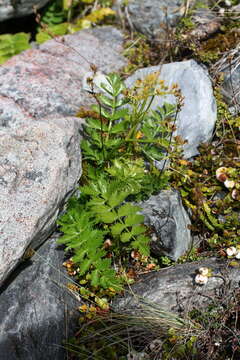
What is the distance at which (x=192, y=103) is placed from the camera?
4.34 m

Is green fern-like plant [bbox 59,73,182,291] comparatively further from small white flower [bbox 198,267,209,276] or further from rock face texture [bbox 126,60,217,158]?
small white flower [bbox 198,267,209,276]

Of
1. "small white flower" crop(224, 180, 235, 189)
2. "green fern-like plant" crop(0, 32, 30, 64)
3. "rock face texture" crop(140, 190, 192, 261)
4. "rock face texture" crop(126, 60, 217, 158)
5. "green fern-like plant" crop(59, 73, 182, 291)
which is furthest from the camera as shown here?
"green fern-like plant" crop(0, 32, 30, 64)

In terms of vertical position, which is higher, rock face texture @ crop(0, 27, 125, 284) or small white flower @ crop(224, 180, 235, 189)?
rock face texture @ crop(0, 27, 125, 284)

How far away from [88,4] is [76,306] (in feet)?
14.4

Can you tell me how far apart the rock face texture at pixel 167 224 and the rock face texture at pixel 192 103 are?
2.37ft

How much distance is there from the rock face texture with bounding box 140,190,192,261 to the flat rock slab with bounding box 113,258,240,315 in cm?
22

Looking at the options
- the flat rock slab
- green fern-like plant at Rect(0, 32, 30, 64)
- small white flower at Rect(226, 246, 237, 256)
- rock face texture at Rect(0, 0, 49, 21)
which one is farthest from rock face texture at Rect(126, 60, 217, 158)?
rock face texture at Rect(0, 0, 49, 21)

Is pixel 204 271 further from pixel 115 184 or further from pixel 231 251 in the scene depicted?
pixel 115 184

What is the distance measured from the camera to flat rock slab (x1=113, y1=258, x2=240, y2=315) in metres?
3.33

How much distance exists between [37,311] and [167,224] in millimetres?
1260

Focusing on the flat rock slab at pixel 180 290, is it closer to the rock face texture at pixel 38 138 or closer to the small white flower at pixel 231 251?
the small white flower at pixel 231 251

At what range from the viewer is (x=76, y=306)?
11.2 feet

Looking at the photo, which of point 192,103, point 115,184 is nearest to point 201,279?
point 115,184

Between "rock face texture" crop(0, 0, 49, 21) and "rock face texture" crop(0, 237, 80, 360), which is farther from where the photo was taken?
"rock face texture" crop(0, 0, 49, 21)
